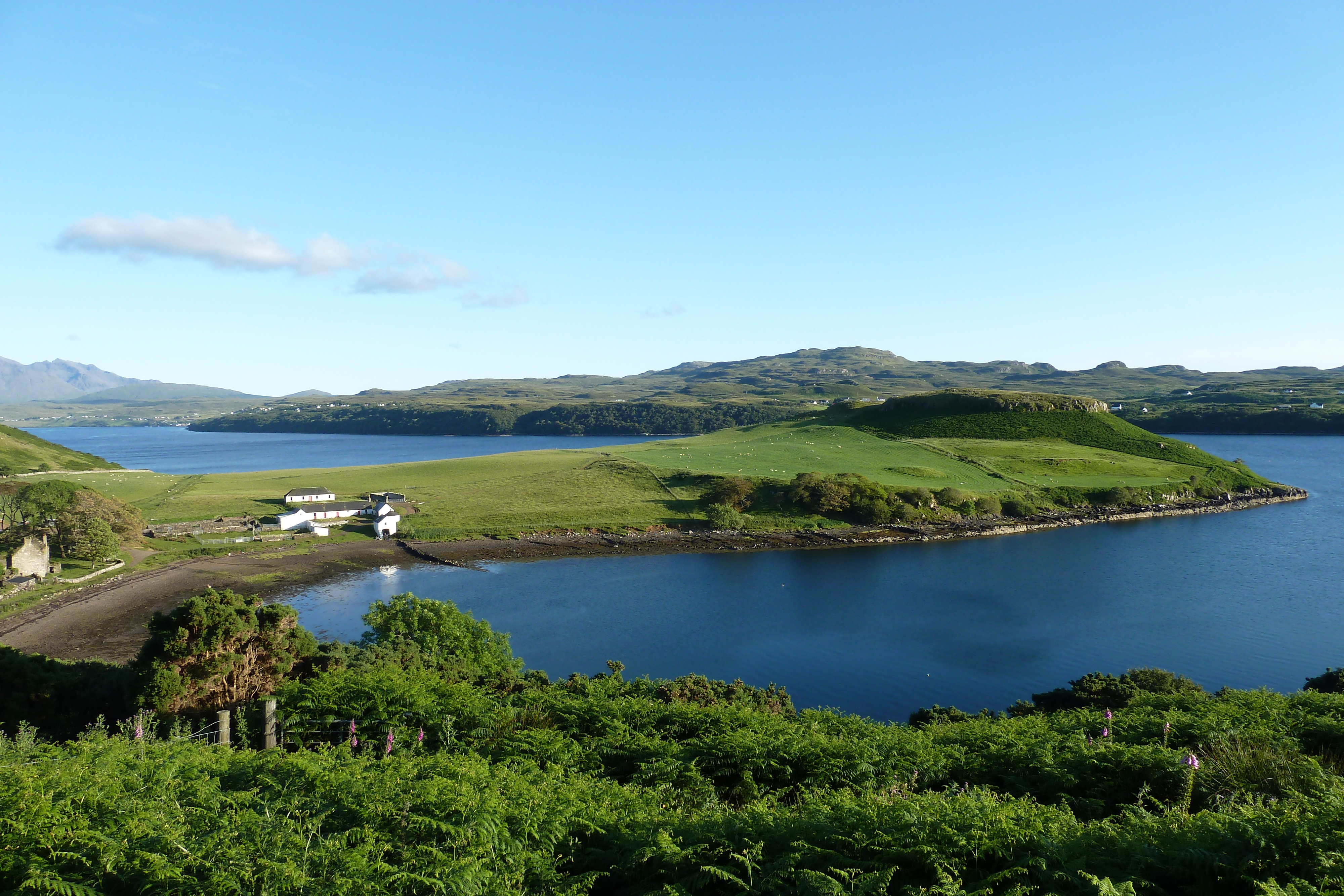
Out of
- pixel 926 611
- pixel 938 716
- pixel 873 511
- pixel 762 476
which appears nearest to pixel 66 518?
pixel 938 716

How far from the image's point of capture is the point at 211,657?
57.1 feet

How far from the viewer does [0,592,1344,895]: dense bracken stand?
6.52m

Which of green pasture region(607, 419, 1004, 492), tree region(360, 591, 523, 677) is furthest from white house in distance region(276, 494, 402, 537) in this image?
tree region(360, 591, 523, 677)

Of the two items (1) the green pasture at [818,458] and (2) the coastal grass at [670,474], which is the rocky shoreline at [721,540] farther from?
(1) the green pasture at [818,458]

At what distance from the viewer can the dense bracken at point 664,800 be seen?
257 inches

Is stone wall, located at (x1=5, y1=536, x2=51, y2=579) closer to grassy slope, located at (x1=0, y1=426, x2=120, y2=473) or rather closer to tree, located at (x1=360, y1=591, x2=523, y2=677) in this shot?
tree, located at (x1=360, y1=591, x2=523, y2=677)

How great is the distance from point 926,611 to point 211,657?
129 feet

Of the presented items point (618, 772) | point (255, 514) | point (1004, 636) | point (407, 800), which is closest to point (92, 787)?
point (407, 800)

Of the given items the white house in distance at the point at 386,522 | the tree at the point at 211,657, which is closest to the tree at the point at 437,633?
the tree at the point at 211,657

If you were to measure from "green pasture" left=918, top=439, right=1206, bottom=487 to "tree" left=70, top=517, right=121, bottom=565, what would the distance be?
8915 centimetres

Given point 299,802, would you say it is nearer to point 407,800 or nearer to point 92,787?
point 407,800

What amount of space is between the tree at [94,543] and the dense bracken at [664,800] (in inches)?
1687

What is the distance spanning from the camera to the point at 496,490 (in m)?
84.1

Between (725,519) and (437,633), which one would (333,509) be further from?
(437,633)
